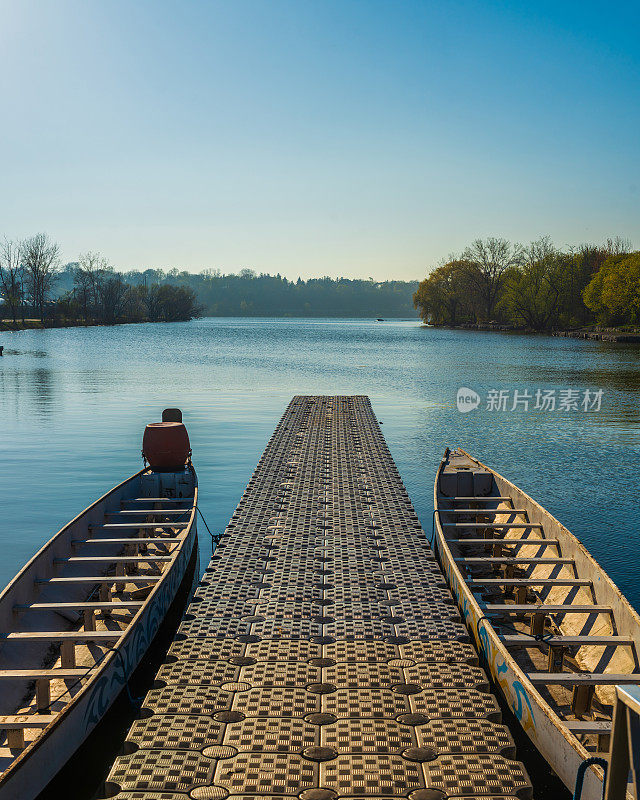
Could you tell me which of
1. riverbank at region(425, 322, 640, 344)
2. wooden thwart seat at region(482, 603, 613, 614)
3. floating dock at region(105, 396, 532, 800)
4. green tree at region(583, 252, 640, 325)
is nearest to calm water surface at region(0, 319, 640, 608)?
wooden thwart seat at region(482, 603, 613, 614)

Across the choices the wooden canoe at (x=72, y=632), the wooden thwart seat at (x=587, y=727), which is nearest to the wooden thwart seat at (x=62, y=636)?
the wooden canoe at (x=72, y=632)

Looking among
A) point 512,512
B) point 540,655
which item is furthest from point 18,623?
point 512,512

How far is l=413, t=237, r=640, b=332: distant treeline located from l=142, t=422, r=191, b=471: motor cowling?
106 metres

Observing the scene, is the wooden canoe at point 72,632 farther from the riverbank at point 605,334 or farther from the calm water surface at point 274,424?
the riverbank at point 605,334

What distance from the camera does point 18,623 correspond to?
938cm

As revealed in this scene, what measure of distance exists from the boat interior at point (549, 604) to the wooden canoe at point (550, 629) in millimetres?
15

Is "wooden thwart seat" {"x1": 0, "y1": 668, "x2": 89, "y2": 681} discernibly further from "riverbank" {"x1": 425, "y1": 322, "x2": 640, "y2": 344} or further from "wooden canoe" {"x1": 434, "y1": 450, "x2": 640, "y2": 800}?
"riverbank" {"x1": 425, "y1": 322, "x2": 640, "y2": 344}

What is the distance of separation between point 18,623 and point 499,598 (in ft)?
25.3

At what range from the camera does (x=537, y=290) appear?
430ft

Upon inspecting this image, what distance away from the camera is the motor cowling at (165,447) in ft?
53.2

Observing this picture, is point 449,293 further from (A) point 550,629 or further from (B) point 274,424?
(A) point 550,629

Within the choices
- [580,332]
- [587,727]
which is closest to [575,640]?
[587,727]

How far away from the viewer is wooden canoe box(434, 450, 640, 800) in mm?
6852

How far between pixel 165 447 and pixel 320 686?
31.5 feet
